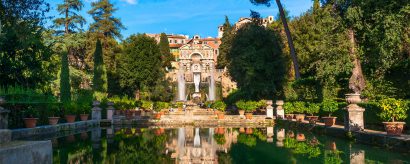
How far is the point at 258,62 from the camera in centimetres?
2778

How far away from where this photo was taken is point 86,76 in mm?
35594

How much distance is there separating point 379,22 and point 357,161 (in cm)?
1017

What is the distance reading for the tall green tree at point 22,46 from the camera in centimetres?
1598

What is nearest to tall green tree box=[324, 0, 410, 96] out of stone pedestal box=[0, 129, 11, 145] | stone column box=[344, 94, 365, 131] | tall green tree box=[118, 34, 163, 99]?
stone column box=[344, 94, 365, 131]

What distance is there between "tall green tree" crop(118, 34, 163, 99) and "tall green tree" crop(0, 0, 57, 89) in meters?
20.3

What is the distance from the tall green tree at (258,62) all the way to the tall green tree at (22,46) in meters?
13.8

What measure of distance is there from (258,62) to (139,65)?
1781 cm

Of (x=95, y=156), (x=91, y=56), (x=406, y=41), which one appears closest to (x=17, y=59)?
(x=95, y=156)

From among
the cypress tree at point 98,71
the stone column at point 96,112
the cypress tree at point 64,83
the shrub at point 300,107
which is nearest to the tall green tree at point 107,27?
the cypress tree at point 98,71

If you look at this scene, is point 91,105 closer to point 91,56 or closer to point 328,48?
point 328,48

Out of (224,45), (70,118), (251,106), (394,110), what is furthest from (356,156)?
(224,45)

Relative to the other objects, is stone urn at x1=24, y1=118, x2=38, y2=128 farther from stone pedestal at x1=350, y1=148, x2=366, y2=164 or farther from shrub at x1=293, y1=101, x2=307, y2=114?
shrub at x1=293, y1=101, x2=307, y2=114

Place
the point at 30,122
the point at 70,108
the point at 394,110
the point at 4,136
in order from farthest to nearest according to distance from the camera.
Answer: the point at 70,108, the point at 30,122, the point at 394,110, the point at 4,136

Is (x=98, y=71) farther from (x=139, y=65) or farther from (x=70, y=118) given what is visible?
(x=70, y=118)
